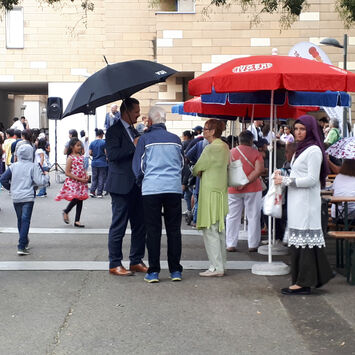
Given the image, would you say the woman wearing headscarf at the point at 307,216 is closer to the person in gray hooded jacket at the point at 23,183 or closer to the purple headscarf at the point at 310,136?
the purple headscarf at the point at 310,136

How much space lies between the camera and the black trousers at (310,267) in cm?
744

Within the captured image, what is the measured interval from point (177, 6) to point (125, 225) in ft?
79.8

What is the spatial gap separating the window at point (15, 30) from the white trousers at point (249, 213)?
2813cm

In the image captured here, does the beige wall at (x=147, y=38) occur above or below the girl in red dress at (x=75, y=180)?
above

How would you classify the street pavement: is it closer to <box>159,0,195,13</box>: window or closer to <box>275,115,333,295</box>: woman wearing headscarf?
<box>275,115,333,295</box>: woman wearing headscarf

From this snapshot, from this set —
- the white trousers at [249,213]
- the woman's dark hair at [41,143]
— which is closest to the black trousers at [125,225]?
the white trousers at [249,213]

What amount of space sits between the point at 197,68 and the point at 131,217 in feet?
73.6

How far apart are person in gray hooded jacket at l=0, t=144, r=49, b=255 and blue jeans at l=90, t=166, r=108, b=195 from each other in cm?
891

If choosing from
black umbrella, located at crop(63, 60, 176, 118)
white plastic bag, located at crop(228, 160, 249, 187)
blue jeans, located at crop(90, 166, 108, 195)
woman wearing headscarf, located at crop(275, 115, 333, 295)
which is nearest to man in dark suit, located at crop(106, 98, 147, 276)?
black umbrella, located at crop(63, 60, 176, 118)

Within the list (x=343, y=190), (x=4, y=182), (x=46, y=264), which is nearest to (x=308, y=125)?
(x=343, y=190)

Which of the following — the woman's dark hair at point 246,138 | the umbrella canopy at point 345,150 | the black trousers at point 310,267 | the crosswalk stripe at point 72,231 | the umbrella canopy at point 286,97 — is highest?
the umbrella canopy at point 286,97

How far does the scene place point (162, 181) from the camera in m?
7.86

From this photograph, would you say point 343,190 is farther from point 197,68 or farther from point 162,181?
point 197,68

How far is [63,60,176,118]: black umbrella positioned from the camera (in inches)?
317
